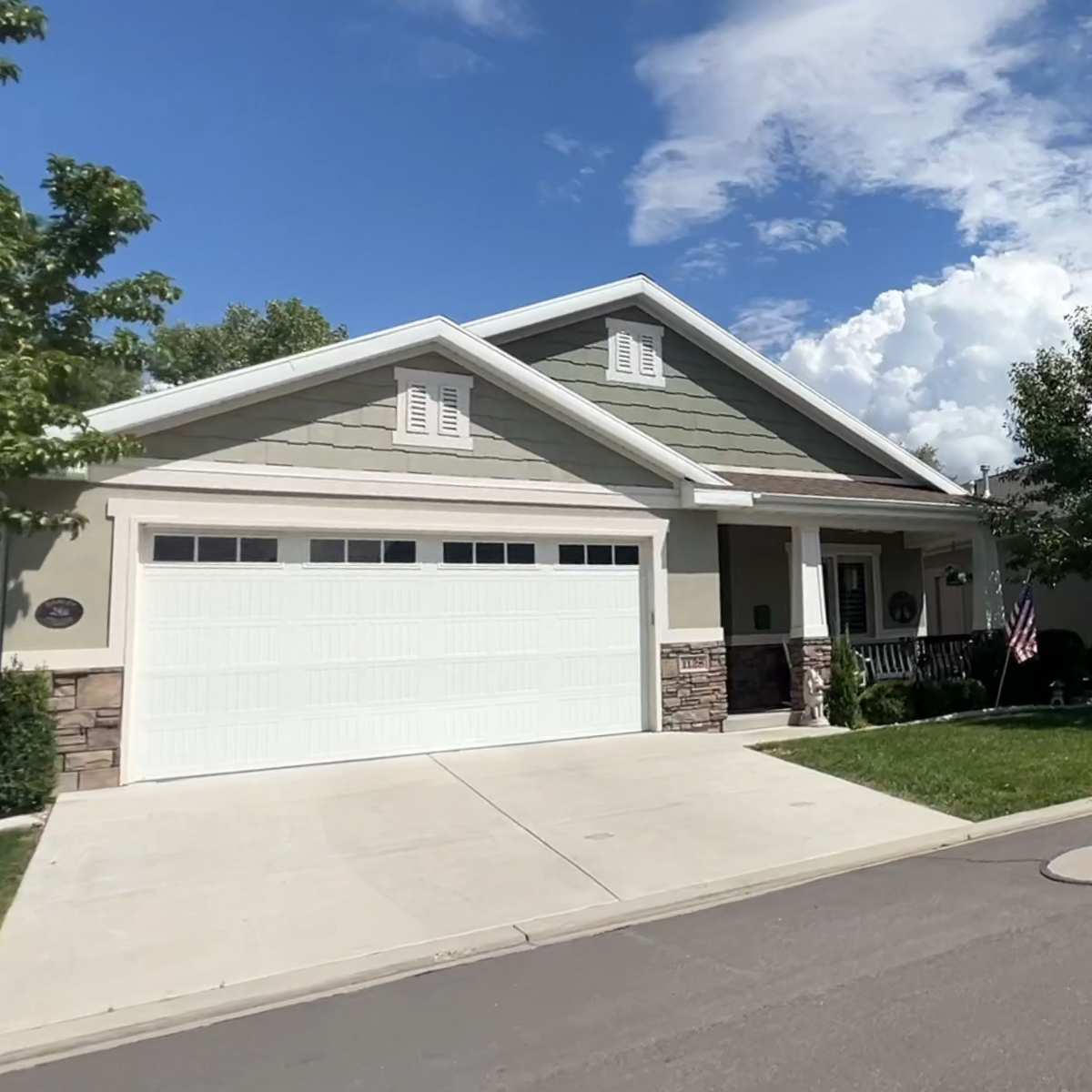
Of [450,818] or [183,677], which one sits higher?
[183,677]

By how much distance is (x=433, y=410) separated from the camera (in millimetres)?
10352

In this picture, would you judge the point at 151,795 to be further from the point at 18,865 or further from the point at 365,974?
the point at 365,974

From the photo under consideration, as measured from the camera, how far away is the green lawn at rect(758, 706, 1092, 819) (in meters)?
8.09

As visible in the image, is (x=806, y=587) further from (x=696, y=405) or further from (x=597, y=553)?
(x=696, y=405)

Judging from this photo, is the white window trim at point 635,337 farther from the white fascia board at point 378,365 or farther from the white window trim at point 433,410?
the white window trim at point 433,410

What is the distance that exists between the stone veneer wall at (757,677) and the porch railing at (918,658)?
1.16 meters

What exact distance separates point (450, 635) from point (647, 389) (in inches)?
215

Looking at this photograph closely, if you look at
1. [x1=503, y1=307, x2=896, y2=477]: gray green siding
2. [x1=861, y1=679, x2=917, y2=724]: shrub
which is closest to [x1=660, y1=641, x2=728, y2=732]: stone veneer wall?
[x1=861, y1=679, x2=917, y2=724]: shrub

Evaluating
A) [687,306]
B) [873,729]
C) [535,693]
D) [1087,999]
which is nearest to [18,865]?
[535,693]

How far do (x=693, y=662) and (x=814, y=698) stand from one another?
183 cm

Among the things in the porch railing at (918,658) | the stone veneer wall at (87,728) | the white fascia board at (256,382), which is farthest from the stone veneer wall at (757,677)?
the stone veneer wall at (87,728)

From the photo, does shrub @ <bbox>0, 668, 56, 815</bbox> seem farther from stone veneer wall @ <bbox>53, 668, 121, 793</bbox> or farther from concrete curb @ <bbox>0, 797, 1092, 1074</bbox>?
concrete curb @ <bbox>0, 797, 1092, 1074</bbox>

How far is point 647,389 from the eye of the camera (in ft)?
45.2

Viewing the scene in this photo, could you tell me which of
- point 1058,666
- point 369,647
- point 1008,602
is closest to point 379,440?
point 369,647
